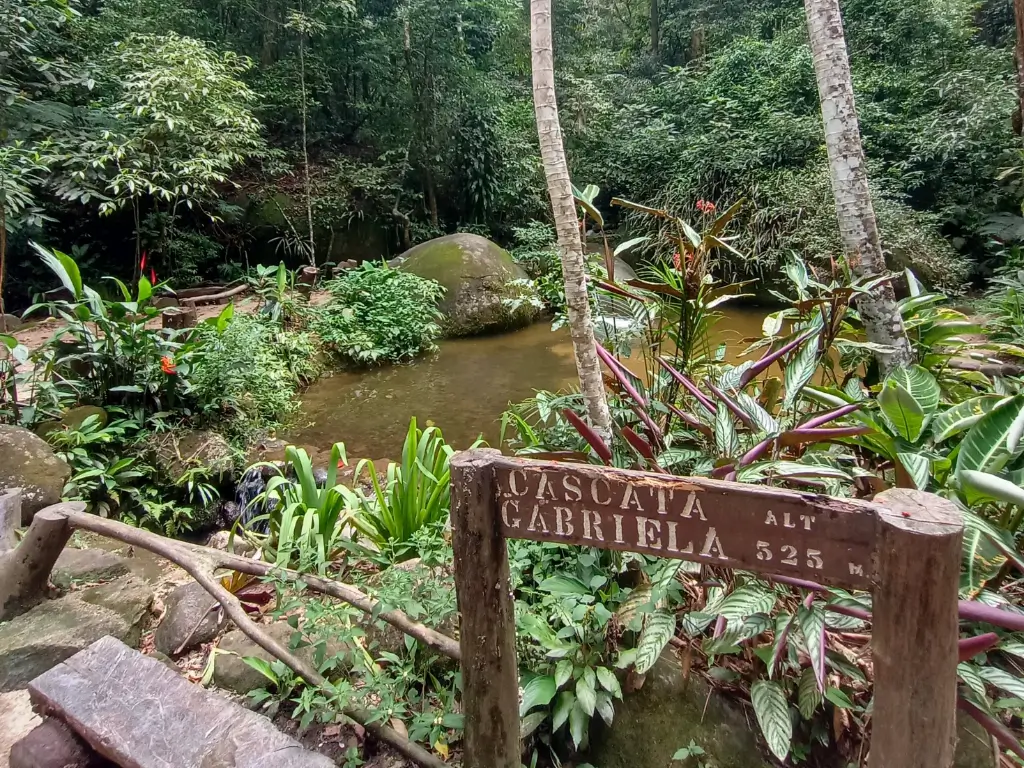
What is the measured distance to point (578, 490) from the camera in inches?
44.8

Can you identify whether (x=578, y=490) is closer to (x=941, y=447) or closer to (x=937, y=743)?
(x=937, y=743)

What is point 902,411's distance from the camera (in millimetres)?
1602

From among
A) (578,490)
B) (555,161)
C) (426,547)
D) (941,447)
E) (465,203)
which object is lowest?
(426,547)

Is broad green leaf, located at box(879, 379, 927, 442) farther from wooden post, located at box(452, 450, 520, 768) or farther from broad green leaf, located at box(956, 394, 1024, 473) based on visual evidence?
wooden post, located at box(452, 450, 520, 768)

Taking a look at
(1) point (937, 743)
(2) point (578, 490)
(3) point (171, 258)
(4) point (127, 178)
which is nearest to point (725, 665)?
(1) point (937, 743)

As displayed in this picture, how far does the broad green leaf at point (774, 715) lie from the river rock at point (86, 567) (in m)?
2.34

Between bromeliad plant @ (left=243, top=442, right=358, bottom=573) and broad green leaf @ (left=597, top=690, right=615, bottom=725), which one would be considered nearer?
broad green leaf @ (left=597, top=690, right=615, bottom=725)

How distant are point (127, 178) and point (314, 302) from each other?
2.10 m

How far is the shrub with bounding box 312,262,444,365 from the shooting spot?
236 inches

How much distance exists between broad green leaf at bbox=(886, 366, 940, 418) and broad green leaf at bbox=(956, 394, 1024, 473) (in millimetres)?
253

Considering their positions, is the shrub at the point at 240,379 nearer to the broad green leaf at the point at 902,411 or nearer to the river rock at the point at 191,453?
the river rock at the point at 191,453

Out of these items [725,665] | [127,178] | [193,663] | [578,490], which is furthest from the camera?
[127,178]

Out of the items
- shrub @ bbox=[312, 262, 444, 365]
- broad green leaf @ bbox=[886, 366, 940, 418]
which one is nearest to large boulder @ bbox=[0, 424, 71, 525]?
shrub @ bbox=[312, 262, 444, 365]

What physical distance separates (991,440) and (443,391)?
4.28 meters
